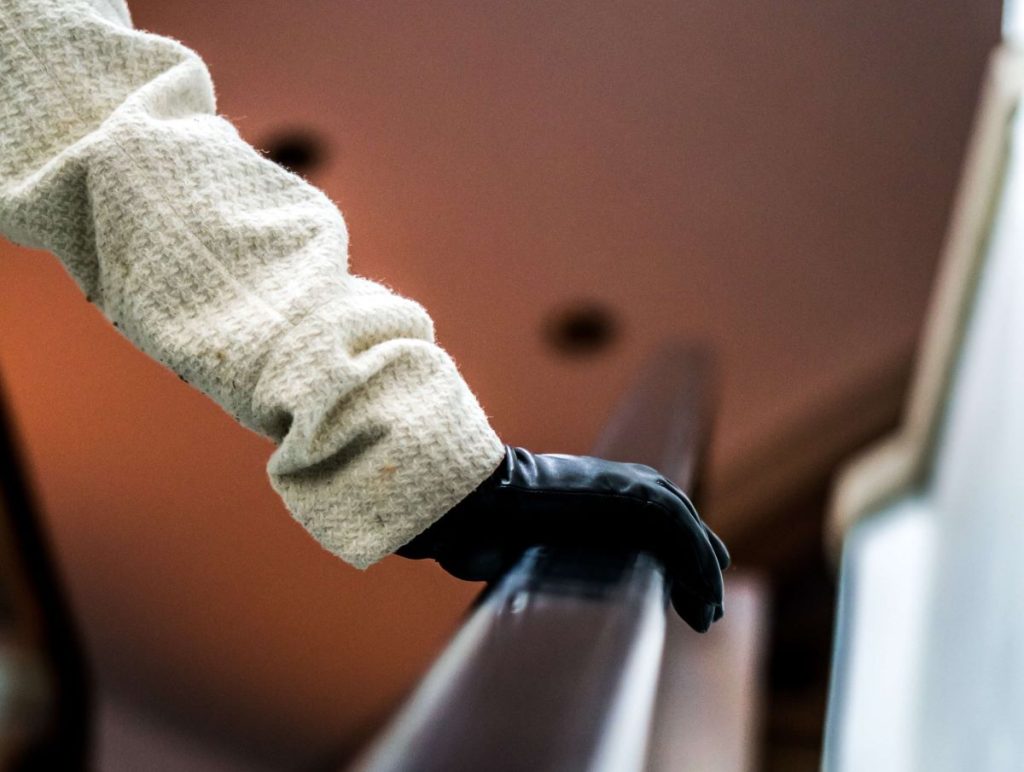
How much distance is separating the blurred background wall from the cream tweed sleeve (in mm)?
1223

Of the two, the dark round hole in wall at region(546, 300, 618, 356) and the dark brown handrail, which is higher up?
the dark brown handrail

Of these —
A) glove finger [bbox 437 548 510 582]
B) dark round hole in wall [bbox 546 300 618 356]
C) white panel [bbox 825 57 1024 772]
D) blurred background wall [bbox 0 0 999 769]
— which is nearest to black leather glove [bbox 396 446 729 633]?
glove finger [bbox 437 548 510 582]

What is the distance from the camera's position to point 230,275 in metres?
0.38

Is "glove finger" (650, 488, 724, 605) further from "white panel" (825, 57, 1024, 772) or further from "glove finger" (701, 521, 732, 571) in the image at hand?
"white panel" (825, 57, 1024, 772)

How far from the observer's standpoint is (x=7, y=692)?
71.1 inches

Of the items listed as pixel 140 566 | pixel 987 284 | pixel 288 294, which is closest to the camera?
pixel 288 294

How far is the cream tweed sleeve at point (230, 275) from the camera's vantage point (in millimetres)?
350

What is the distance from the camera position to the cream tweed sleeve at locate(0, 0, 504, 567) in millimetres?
350

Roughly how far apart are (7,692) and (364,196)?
1.17m

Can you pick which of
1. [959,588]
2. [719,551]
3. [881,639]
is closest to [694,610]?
[719,551]

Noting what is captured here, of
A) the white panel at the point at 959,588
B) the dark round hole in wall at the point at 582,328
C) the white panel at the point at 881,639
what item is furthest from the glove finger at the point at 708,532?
the dark round hole in wall at the point at 582,328

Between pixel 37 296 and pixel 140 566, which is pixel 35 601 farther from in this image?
pixel 37 296

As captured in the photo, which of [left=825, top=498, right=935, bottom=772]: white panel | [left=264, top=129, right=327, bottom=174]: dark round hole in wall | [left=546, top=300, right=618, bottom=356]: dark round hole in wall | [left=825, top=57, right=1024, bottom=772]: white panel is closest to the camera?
[left=825, top=57, right=1024, bottom=772]: white panel

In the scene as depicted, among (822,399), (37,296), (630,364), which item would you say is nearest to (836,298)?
(822,399)
